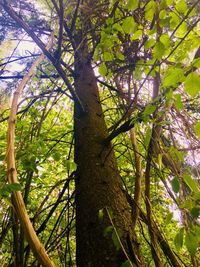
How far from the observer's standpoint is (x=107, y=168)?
1430 millimetres

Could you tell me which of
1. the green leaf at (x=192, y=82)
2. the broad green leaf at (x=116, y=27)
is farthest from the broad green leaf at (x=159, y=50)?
the broad green leaf at (x=116, y=27)

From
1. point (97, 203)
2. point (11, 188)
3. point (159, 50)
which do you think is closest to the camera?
point (11, 188)

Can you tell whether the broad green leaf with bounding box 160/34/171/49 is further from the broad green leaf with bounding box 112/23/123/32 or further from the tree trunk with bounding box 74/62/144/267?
the tree trunk with bounding box 74/62/144/267

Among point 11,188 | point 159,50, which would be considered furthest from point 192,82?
point 11,188

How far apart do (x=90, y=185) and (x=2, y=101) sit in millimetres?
1356

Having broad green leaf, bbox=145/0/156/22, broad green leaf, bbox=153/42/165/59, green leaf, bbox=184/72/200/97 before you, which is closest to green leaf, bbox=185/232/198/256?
green leaf, bbox=184/72/200/97

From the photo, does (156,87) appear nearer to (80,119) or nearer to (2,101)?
(80,119)

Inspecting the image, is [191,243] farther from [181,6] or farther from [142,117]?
[181,6]

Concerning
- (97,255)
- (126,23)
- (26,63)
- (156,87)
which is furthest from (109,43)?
(26,63)

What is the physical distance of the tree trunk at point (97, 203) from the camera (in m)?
1.02

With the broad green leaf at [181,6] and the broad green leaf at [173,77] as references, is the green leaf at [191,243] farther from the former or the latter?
the broad green leaf at [181,6]

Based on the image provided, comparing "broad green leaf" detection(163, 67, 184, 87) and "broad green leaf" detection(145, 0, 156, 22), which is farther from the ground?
"broad green leaf" detection(145, 0, 156, 22)

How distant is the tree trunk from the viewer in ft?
3.36

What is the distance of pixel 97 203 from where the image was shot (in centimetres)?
A: 123
